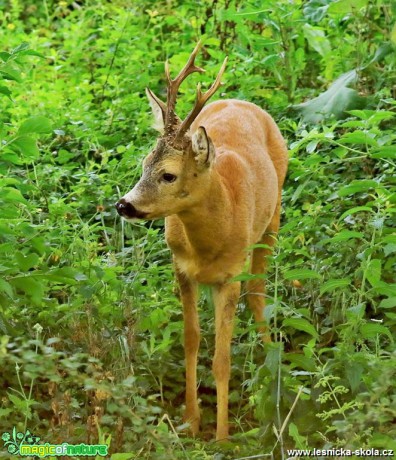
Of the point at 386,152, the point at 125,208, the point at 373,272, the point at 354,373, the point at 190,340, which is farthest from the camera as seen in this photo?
the point at 190,340

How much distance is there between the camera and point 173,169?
6.92 metres

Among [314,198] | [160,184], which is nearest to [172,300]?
[160,184]

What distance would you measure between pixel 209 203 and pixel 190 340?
0.79 meters

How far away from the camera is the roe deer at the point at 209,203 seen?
6.92 meters

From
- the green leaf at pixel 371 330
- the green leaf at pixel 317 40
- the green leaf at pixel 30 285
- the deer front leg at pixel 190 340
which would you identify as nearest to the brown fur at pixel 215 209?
the deer front leg at pixel 190 340

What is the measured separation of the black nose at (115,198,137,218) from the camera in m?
6.76

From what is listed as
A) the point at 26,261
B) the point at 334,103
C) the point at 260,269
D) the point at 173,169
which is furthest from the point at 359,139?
the point at 334,103

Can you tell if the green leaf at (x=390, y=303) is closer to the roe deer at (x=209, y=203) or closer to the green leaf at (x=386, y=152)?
the roe deer at (x=209, y=203)

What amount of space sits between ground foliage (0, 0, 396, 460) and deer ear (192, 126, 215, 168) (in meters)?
0.57

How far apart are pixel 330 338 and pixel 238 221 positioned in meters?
0.89

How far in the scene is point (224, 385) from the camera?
282 inches

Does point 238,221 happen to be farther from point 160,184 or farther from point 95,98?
point 95,98

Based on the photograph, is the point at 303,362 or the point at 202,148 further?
the point at 202,148

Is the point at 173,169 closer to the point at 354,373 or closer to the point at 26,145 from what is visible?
the point at 26,145
